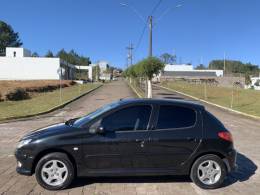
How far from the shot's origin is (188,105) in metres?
7.48

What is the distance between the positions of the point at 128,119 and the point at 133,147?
496mm

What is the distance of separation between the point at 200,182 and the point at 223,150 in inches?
26.8

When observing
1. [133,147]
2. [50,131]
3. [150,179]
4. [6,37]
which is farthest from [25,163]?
[6,37]

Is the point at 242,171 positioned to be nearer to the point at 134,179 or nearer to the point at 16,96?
the point at 134,179

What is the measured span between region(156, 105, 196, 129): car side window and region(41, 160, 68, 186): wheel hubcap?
1.76 meters

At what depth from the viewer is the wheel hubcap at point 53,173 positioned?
687cm

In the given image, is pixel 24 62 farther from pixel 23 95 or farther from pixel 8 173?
pixel 8 173

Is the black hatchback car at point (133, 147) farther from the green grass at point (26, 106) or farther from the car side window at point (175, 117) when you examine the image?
the green grass at point (26, 106)

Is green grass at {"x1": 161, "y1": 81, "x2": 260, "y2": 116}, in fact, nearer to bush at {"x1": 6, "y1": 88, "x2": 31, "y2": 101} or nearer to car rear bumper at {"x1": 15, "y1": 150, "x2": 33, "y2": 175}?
bush at {"x1": 6, "y1": 88, "x2": 31, "y2": 101}

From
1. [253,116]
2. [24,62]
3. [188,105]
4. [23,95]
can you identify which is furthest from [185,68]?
[188,105]

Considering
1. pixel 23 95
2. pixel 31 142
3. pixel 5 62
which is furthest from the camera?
pixel 5 62

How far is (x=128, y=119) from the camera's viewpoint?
711 cm

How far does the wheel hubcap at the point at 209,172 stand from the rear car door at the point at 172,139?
336 millimetres

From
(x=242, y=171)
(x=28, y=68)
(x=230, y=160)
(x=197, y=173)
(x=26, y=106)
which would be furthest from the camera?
(x=28, y=68)
